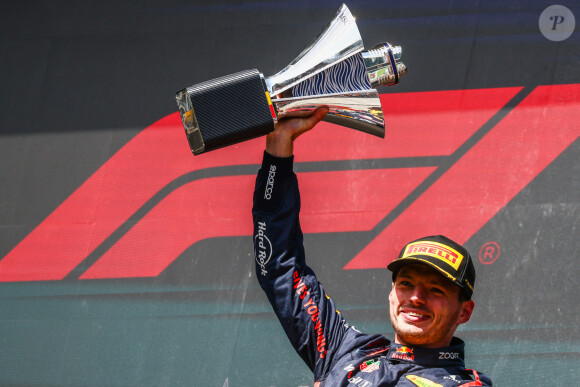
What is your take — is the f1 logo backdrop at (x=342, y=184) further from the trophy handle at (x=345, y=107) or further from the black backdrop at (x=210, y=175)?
the trophy handle at (x=345, y=107)

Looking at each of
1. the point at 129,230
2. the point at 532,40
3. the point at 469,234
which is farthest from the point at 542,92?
the point at 129,230

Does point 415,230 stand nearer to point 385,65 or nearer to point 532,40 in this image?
point 532,40

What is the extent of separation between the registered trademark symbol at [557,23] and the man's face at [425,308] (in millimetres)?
1470

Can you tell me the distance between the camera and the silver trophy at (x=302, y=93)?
130cm

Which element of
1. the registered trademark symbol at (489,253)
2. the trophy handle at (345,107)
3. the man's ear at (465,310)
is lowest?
the man's ear at (465,310)

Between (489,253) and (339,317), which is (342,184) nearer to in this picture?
(489,253)

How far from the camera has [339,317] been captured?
1.65 m

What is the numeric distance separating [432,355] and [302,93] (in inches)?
25.1

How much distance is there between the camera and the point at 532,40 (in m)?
2.56

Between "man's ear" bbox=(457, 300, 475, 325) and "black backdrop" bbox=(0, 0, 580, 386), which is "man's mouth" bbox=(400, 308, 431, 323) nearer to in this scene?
Result: "man's ear" bbox=(457, 300, 475, 325)

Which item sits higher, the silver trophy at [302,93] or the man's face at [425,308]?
the silver trophy at [302,93]

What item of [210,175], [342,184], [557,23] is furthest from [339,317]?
[557,23]

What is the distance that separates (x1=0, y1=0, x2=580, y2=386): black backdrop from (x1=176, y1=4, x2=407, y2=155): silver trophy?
3.85 feet

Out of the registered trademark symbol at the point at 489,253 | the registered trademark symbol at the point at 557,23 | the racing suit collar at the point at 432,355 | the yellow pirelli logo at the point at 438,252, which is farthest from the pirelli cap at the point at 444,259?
the registered trademark symbol at the point at 557,23
